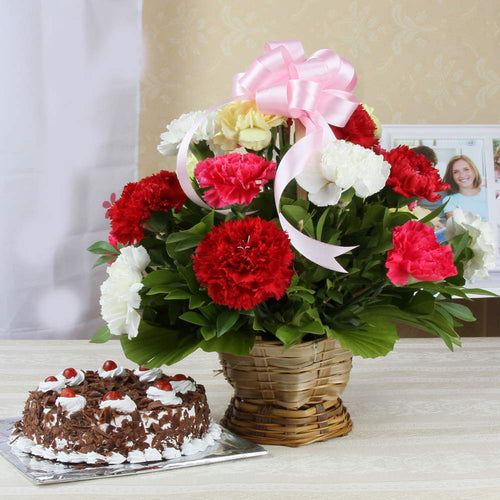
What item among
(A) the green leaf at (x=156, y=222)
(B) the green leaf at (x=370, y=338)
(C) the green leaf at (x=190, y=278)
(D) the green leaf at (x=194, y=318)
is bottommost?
(B) the green leaf at (x=370, y=338)

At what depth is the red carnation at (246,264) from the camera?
0.85 metres

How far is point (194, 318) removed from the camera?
35.9 inches

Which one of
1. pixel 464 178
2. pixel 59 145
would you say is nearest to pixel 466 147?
pixel 464 178

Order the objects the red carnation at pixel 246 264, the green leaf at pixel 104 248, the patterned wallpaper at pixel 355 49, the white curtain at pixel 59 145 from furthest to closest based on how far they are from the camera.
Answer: the patterned wallpaper at pixel 355 49 → the white curtain at pixel 59 145 → the green leaf at pixel 104 248 → the red carnation at pixel 246 264

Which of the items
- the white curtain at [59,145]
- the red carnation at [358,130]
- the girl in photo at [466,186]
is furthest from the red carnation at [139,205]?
the girl in photo at [466,186]

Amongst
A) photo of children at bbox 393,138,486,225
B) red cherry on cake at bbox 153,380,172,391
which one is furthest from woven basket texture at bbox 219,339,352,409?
photo of children at bbox 393,138,486,225

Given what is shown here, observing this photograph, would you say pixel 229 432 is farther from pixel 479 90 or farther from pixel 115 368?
pixel 479 90

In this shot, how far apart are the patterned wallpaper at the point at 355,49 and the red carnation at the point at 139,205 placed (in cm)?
172

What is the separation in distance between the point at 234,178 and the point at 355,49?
1915 millimetres

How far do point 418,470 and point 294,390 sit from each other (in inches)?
7.0

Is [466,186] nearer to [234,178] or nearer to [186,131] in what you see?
[186,131]

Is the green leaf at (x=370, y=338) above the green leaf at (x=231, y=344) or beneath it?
above

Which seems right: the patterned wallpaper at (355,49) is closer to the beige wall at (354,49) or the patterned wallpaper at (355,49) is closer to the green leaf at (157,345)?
the beige wall at (354,49)

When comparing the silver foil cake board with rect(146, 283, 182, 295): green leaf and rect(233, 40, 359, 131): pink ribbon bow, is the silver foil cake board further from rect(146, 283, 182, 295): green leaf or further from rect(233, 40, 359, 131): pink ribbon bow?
rect(233, 40, 359, 131): pink ribbon bow
